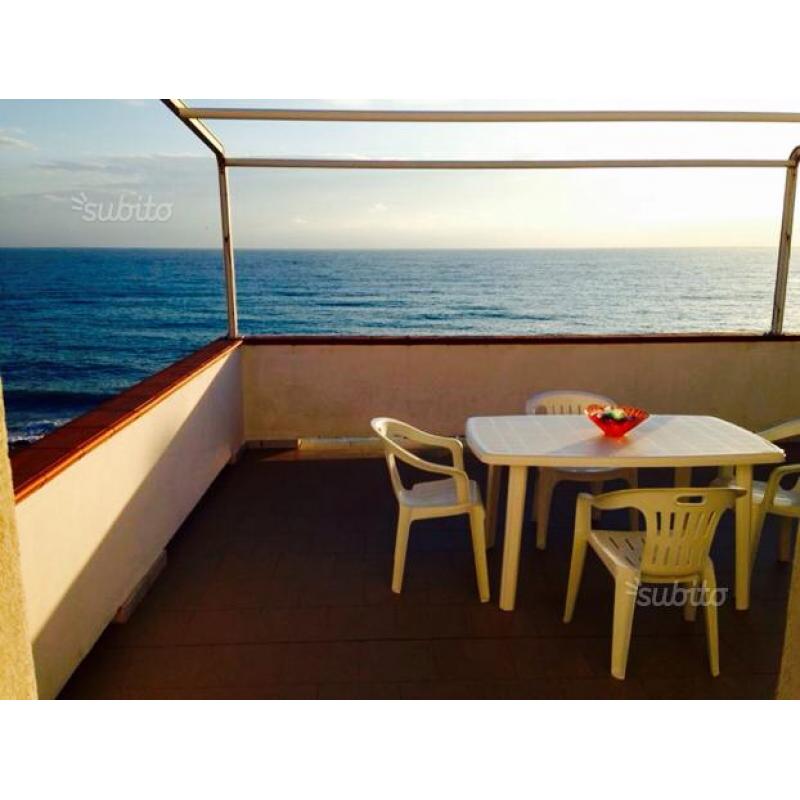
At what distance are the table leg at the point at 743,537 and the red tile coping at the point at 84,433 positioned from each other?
2.66 meters

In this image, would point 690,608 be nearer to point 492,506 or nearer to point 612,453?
point 612,453

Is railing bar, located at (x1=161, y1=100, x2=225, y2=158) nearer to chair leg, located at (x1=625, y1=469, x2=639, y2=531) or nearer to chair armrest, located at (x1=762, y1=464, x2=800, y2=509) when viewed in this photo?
chair leg, located at (x1=625, y1=469, x2=639, y2=531)

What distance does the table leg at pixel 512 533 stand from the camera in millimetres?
2777

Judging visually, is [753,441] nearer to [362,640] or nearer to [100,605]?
[362,640]

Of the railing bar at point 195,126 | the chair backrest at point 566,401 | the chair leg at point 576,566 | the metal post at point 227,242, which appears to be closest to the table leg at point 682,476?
the chair backrest at point 566,401

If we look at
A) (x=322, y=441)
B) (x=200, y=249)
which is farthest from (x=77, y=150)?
(x=322, y=441)

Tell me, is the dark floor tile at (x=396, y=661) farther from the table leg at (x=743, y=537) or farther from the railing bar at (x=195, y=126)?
the railing bar at (x=195, y=126)

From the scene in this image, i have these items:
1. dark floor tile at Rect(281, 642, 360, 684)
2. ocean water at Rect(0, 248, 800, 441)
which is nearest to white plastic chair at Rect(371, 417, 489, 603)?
dark floor tile at Rect(281, 642, 360, 684)

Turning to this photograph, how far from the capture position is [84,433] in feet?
8.32

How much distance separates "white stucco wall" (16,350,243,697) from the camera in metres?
2.10

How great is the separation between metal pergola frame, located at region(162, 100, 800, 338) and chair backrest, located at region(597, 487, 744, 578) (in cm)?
197

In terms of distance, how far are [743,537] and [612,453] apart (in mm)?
700

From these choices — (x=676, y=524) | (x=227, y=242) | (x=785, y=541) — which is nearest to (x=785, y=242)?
(x=785, y=541)

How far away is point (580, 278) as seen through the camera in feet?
123
